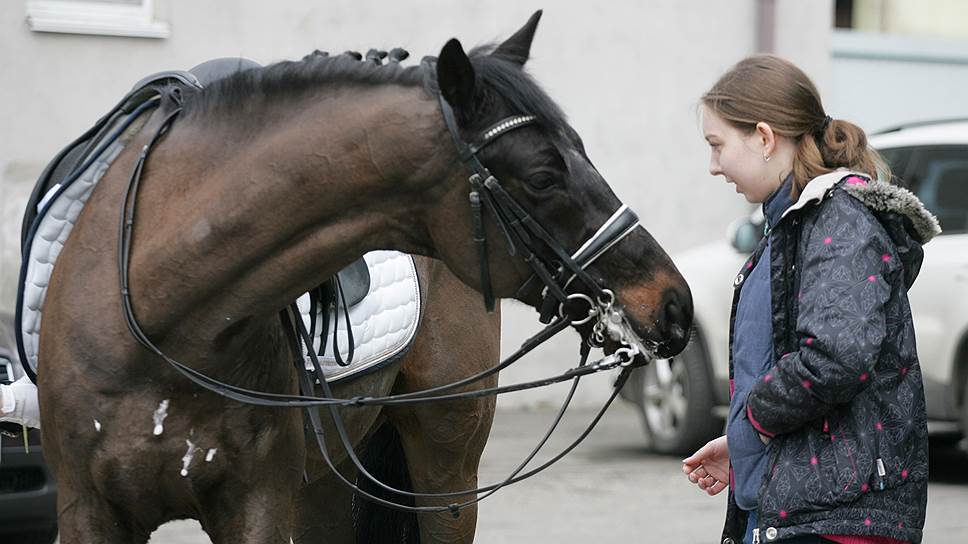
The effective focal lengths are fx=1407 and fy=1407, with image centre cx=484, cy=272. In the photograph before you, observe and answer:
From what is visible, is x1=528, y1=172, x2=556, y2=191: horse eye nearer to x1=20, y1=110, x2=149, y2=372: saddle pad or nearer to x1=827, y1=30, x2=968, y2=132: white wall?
x1=20, y1=110, x2=149, y2=372: saddle pad

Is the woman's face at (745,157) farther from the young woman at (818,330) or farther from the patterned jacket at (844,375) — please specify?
the patterned jacket at (844,375)

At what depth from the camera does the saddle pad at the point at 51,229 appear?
3.44 metres

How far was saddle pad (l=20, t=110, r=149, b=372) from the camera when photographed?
344cm

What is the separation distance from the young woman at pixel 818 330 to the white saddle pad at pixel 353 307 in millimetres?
1208

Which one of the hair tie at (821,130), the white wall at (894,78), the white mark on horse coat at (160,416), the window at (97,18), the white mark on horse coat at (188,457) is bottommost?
the white wall at (894,78)

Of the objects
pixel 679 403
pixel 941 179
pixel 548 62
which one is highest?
pixel 548 62

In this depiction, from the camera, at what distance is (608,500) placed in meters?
7.91

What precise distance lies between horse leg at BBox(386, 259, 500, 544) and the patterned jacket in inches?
67.7

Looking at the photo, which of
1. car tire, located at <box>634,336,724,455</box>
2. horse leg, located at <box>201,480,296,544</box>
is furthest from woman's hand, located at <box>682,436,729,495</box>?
car tire, located at <box>634,336,724,455</box>

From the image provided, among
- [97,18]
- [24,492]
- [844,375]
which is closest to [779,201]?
[844,375]

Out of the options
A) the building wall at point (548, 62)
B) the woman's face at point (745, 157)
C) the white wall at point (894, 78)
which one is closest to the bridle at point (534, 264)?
the woman's face at point (745, 157)

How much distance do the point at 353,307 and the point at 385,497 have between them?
43.5 inches

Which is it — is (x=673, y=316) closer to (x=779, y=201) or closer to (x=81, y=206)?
(x=779, y=201)

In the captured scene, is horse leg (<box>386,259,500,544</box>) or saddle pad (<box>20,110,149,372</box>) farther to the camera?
horse leg (<box>386,259,500,544</box>)
